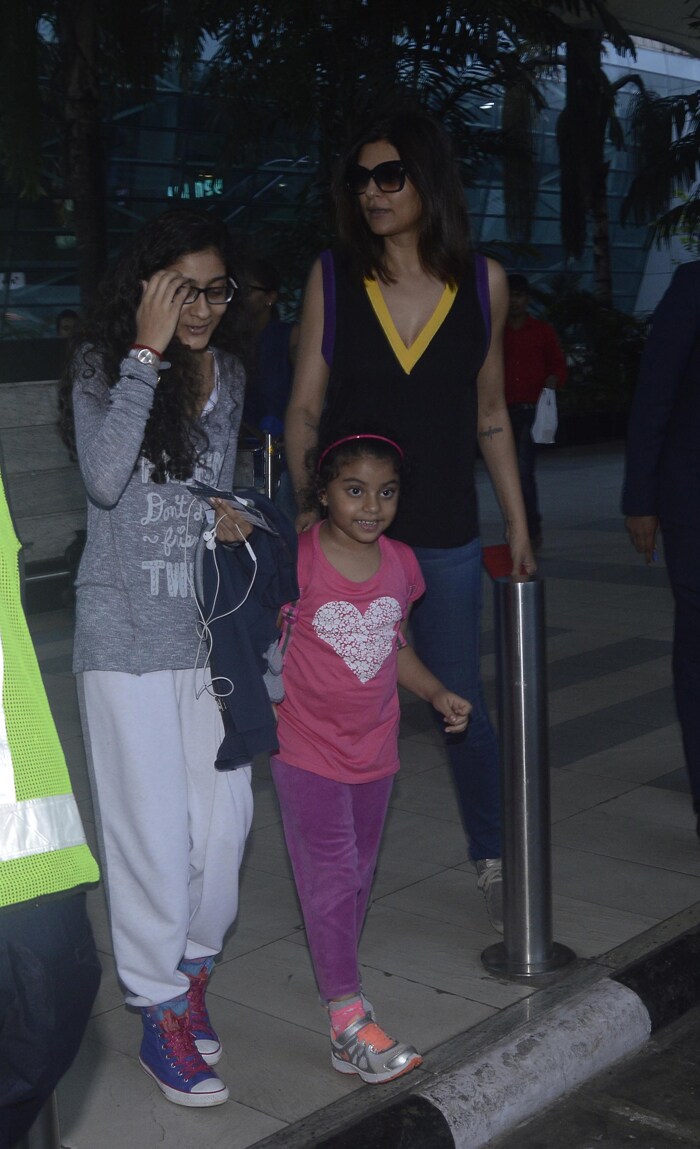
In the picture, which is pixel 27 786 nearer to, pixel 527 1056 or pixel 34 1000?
pixel 34 1000

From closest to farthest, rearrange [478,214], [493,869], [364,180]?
[364,180], [493,869], [478,214]

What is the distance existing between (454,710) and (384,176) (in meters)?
1.31

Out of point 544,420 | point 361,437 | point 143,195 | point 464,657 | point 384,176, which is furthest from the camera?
point 143,195

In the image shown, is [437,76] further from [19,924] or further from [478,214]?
[478,214]

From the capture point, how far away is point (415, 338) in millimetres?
3641

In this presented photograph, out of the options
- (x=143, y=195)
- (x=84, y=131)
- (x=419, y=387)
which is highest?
(x=143, y=195)

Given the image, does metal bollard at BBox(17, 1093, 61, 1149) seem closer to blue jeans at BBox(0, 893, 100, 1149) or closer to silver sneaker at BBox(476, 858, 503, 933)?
blue jeans at BBox(0, 893, 100, 1149)

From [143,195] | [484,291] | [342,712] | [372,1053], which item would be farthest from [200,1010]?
[143,195]

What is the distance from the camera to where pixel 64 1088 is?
10.2 ft

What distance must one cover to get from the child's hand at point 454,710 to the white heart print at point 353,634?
0.66ft

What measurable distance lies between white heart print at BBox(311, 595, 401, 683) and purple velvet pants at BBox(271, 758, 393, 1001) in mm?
265

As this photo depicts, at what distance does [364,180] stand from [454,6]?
8499 millimetres

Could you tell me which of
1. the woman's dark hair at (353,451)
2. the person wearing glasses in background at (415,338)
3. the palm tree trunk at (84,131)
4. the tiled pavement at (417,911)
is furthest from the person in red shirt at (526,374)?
the woman's dark hair at (353,451)

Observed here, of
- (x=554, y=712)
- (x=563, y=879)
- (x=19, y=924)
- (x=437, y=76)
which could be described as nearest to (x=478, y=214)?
(x=437, y=76)
